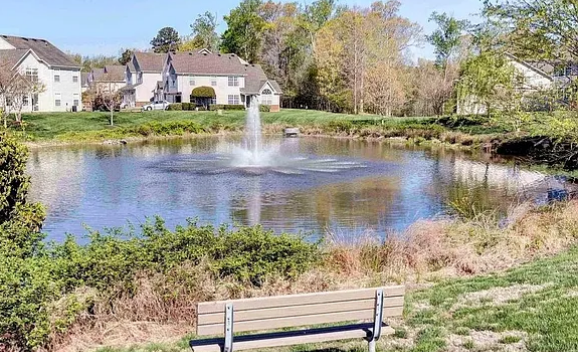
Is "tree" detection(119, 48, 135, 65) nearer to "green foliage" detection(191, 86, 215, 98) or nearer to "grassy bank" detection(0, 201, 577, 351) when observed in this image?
"green foliage" detection(191, 86, 215, 98)

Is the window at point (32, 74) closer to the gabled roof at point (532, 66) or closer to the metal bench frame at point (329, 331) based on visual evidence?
the gabled roof at point (532, 66)

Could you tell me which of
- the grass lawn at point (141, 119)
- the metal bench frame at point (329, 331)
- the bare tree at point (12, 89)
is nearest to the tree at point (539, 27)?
the metal bench frame at point (329, 331)

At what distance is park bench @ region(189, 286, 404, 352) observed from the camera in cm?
514

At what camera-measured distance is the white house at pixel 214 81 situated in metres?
68.2

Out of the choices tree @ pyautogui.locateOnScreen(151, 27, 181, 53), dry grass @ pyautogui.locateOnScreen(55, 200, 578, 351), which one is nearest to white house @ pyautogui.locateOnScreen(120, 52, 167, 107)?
tree @ pyautogui.locateOnScreen(151, 27, 181, 53)

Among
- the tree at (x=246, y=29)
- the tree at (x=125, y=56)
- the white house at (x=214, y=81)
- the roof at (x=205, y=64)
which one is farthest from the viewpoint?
the tree at (x=125, y=56)

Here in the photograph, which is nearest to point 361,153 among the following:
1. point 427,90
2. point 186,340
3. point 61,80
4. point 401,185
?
point 401,185

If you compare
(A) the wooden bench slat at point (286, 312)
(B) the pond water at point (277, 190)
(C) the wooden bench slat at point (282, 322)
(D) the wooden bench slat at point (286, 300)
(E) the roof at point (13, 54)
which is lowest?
(B) the pond water at point (277, 190)

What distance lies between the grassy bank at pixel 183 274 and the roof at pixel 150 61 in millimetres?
66333

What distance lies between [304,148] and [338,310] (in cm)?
3313

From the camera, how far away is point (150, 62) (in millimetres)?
74188

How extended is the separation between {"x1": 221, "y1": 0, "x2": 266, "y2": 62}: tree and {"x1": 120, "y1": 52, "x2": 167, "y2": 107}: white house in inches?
516

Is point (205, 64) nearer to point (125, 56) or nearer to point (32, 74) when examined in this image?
point (32, 74)

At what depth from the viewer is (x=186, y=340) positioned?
22.1 ft
